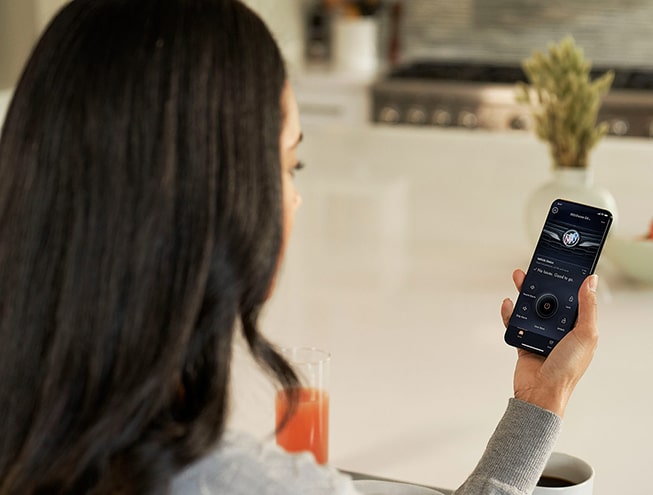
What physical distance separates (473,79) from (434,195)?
1744 mm

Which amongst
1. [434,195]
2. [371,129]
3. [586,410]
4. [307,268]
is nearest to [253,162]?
[586,410]

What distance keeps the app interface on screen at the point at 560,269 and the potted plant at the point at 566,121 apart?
0.51 m

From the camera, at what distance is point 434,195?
2289mm

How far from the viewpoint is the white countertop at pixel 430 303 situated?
1273 millimetres

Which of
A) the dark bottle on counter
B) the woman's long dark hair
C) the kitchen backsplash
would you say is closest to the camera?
the woman's long dark hair

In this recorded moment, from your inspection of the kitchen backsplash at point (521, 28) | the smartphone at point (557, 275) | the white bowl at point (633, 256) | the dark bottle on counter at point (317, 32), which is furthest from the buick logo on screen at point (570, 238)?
the dark bottle on counter at point (317, 32)

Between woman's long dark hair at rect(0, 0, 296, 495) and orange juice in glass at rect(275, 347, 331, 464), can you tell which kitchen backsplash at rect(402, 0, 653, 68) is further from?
woman's long dark hair at rect(0, 0, 296, 495)

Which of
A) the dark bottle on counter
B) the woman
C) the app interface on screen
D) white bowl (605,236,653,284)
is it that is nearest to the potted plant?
white bowl (605,236,653,284)

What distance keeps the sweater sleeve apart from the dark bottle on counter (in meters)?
3.59

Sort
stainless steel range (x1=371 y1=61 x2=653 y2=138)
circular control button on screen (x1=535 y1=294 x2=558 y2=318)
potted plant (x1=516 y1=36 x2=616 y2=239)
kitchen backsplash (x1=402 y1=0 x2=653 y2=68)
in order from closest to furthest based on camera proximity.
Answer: circular control button on screen (x1=535 y1=294 x2=558 y2=318) → potted plant (x1=516 y1=36 x2=616 y2=239) → stainless steel range (x1=371 y1=61 x2=653 y2=138) → kitchen backsplash (x1=402 y1=0 x2=653 y2=68)

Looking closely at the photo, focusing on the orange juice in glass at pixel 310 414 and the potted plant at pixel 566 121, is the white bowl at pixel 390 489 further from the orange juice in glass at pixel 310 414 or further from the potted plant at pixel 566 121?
the potted plant at pixel 566 121

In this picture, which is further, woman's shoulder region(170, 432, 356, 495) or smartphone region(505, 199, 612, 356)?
smartphone region(505, 199, 612, 356)

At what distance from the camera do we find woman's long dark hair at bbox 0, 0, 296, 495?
767 mm

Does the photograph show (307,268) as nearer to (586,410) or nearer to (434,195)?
(434,195)
